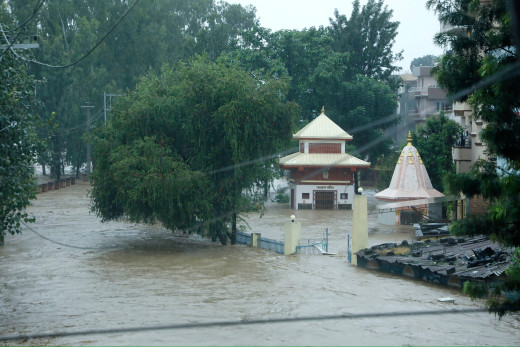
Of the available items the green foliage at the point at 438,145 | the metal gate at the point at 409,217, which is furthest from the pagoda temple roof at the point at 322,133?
the metal gate at the point at 409,217

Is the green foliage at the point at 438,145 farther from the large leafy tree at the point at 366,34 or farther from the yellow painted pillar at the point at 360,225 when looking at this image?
the large leafy tree at the point at 366,34

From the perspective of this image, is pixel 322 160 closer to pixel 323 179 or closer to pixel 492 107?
pixel 323 179

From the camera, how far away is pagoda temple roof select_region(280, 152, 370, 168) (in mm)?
47375

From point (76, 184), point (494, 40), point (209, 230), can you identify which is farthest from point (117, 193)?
point (76, 184)

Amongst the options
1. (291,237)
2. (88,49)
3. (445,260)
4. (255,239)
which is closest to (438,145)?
(255,239)

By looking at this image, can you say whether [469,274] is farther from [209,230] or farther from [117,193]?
[117,193]

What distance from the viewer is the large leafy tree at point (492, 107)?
9461 mm

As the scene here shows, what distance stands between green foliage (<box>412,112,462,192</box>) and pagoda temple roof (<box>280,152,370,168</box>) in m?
5.37

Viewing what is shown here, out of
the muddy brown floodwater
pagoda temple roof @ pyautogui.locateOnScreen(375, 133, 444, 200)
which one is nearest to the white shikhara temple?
pagoda temple roof @ pyautogui.locateOnScreen(375, 133, 444, 200)

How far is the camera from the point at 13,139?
636 inches

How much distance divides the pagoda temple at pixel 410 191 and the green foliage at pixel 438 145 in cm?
246

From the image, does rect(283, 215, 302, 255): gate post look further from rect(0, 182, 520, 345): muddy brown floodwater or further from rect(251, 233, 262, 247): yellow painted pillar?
rect(251, 233, 262, 247): yellow painted pillar

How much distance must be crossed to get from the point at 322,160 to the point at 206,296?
2890 centimetres

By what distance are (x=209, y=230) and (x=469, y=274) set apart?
42.9 feet
